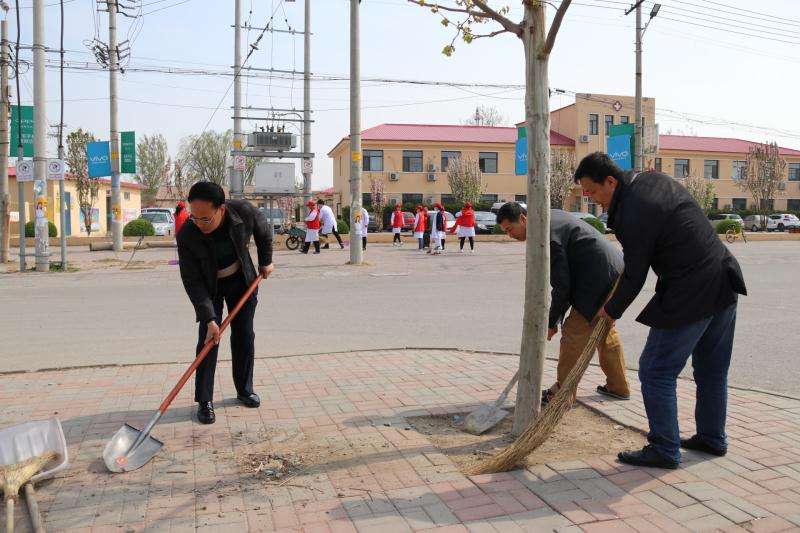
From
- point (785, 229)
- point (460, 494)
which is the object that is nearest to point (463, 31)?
point (460, 494)

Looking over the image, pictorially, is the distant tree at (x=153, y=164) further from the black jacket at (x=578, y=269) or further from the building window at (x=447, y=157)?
the black jacket at (x=578, y=269)

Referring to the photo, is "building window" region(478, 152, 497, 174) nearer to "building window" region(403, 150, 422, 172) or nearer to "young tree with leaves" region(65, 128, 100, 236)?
"building window" region(403, 150, 422, 172)

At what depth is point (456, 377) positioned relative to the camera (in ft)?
19.4

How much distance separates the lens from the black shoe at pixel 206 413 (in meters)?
4.70

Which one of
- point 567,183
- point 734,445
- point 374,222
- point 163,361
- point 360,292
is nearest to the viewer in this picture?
point 734,445

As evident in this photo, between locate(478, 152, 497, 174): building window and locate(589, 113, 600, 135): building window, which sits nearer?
locate(478, 152, 497, 174): building window

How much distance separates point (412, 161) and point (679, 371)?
162 ft

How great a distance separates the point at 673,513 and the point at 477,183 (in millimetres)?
47755

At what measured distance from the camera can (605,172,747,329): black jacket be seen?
3.61 m

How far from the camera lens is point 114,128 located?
2372 cm

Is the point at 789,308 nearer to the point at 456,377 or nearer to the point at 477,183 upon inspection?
the point at 456,377

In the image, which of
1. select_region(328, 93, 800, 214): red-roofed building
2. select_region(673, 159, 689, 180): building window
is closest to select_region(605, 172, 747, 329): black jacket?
select_region(328, 93, 800, 214): red-roofed building

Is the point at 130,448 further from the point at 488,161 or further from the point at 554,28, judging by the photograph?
the point at 488,161

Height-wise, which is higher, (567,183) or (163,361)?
(567,183)
